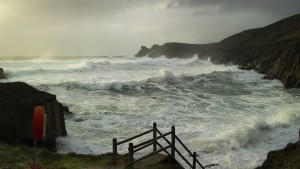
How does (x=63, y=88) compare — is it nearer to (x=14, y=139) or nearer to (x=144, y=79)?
(x=144, y=79)

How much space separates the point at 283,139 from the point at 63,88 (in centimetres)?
2592

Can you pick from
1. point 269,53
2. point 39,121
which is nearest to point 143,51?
point 269,53

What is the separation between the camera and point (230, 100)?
2925 centimetres

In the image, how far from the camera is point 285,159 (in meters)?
13.1

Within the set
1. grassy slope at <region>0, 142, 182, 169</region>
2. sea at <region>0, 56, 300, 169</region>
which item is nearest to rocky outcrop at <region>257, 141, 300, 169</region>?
sea at <region>0, 56, 300, 169</region>

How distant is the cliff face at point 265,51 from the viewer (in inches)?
1781

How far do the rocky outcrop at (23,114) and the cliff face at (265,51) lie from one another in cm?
2933

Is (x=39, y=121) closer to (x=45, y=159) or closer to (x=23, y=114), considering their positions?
(x=45, y=159)

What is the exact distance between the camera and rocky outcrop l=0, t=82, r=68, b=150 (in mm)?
14039

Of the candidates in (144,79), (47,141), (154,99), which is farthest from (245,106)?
(144,79)

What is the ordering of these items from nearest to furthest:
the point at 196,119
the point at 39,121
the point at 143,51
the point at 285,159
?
1. the point at 39,121
2. the point at 285,159
3. the point at 196,119
4. the point at 143,51

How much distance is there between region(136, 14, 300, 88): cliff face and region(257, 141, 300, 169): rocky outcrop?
25.7 meters

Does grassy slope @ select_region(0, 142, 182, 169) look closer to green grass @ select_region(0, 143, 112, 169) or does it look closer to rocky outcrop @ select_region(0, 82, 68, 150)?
green grass @ select_region(0, 143, 112, 169)

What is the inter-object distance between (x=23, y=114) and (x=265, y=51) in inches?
2416
